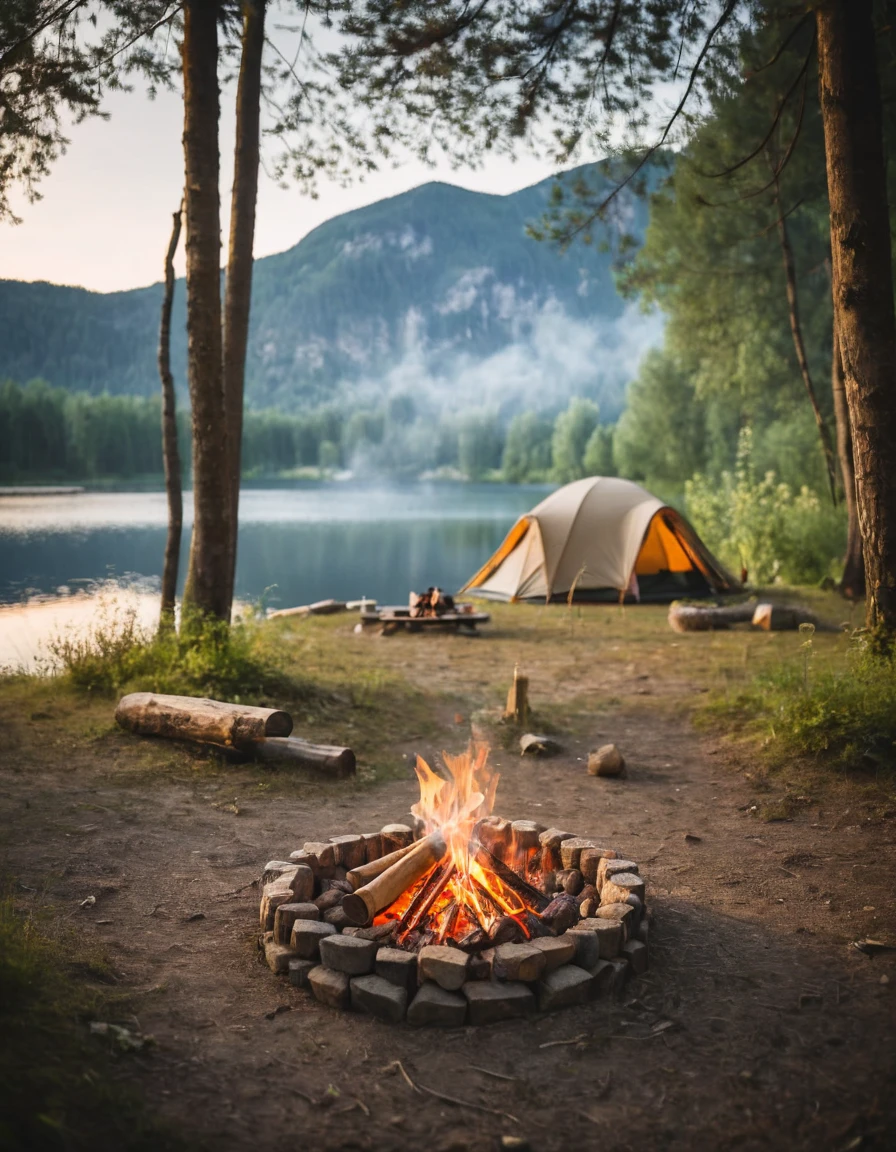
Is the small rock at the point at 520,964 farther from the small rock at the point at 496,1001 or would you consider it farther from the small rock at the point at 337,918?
the small rock at the point at 337,918

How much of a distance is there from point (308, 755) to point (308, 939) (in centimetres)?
312

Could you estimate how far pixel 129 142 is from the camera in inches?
654

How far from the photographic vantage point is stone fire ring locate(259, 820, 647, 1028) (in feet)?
11.6

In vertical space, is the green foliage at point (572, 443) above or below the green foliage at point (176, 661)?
above

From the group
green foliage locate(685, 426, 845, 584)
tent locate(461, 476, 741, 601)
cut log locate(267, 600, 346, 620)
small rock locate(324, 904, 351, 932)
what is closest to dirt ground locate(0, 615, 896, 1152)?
small rock locate(324, 904, 351, 932)

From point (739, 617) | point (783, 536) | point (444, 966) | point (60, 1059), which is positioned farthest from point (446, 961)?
point (783, 536)

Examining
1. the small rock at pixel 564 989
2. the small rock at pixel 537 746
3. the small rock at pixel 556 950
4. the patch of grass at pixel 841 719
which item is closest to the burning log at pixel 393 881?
the small rock at pixel 556 950

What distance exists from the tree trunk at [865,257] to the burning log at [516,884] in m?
4.48

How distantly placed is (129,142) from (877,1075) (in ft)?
59.0

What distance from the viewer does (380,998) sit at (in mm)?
3529

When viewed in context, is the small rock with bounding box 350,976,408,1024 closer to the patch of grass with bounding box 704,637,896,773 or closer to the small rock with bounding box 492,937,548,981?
the small rock with bounding box 492,937,548,981

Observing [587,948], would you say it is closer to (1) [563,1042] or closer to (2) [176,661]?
(1) [563,1042]

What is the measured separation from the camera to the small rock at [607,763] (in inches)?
280

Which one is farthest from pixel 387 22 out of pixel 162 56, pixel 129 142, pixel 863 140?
pixel 129 142
